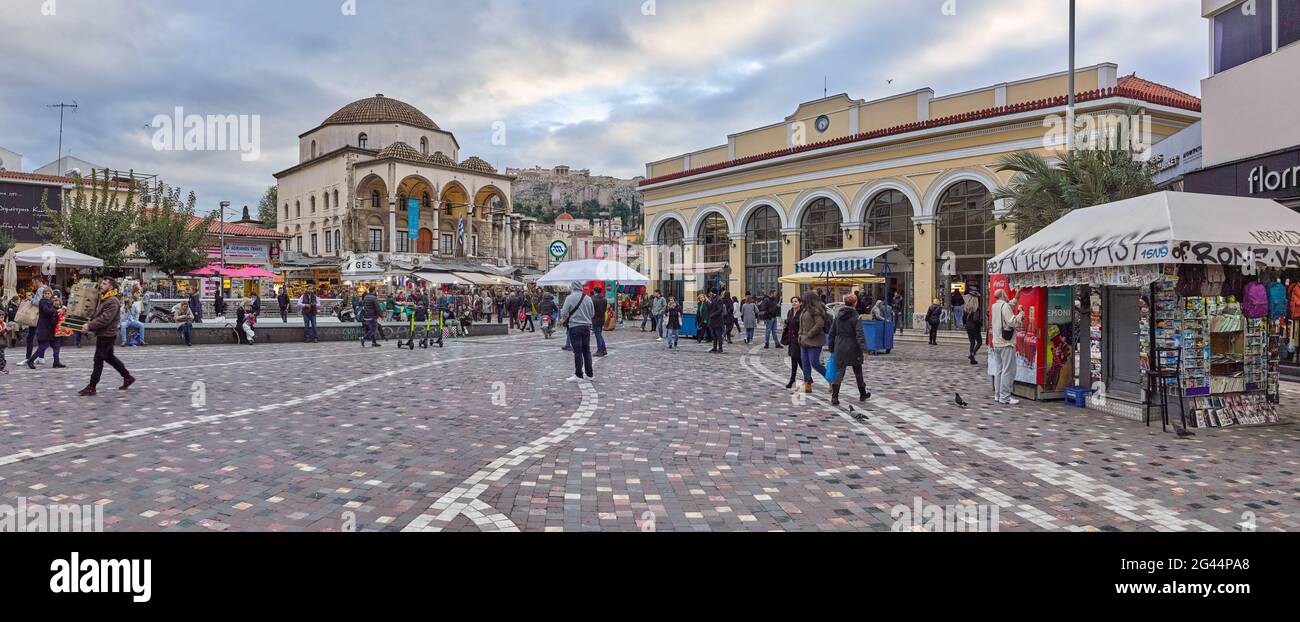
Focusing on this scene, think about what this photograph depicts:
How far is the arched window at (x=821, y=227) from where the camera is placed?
30.5 meters

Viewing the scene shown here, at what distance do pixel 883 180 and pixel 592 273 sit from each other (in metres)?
14.1

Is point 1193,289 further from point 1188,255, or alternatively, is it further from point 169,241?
point 169,241

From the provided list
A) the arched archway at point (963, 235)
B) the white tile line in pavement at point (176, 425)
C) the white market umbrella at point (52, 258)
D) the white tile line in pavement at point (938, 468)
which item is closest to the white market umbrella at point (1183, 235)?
the white tile line in pavement at point (938, 468)

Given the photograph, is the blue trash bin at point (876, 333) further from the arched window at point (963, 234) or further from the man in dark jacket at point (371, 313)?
the man in dark jacket at point (371, 313)

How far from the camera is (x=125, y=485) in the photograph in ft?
16.6

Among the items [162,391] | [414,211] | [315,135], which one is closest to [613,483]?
[162,391]

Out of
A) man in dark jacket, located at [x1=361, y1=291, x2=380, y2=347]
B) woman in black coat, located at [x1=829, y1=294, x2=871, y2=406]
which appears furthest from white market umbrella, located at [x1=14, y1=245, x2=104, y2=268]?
woman in black coat, located at [x1=829, y1=294, x2=871, y2=406]

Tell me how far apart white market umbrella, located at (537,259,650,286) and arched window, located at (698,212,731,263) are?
45.1 ft

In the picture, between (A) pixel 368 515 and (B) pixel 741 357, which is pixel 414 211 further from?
(A) pixel 368 515

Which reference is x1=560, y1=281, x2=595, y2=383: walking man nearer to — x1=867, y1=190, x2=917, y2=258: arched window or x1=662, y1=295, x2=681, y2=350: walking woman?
x1=662, y1=295, x2=681, y2=350: walking woman

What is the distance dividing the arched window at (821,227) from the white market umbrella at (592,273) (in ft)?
38.6

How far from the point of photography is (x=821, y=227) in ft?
102
